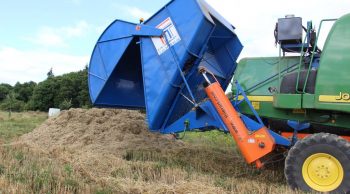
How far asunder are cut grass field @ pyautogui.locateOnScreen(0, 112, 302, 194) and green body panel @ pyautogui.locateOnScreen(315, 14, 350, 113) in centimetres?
117

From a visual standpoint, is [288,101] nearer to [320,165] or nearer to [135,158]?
[320,165]

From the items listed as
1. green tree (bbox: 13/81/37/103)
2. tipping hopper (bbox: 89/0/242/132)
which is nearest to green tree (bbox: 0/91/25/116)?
green tree (bbox: 13/81/37/103)

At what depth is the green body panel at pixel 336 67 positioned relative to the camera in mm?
4664

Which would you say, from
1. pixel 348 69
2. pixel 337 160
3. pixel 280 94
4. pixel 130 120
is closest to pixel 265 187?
pixel 337 160

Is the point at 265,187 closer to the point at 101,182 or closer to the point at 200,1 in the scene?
the point at 101,182

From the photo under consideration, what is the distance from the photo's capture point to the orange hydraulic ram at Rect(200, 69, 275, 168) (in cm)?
518

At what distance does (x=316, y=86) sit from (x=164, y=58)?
2140 mm

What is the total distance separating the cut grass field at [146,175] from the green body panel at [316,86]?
0.95 metres

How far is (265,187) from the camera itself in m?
4.71

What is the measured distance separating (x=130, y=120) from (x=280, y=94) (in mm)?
3912

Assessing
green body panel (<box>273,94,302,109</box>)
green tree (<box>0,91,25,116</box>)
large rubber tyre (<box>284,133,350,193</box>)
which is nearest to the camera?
large rubber tyre (<box>284,133,350,193</box>)

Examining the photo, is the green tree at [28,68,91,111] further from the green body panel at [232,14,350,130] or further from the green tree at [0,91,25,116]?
the green body panel at [232,14,350,130]

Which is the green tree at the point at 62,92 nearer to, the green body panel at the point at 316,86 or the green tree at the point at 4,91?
the green tree at the point at 4,91

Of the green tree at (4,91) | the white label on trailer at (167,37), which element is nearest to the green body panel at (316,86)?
the white label on trailer at (167,37)
